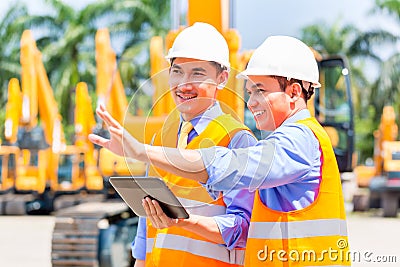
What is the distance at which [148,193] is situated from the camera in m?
1.97

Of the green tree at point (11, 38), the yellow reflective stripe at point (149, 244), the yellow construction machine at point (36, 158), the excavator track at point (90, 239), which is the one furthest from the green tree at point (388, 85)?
the yellow reflective stripe at point (149, 244)

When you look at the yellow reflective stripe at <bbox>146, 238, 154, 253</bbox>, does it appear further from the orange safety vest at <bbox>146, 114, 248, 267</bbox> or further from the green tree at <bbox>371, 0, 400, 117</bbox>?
the green tree at <bbox>371, 0, 400, 117</bbox>

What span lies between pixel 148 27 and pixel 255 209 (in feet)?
90.5

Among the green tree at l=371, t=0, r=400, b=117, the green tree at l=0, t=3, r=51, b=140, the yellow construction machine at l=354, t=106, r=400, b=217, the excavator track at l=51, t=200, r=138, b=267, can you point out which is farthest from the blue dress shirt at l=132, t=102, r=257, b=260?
the green tree at l=0, t=3, r=51, b=140

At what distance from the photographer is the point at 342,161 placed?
780 centimetres

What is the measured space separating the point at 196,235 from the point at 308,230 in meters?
0.41

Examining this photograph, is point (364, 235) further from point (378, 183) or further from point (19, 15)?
point (19, 15)

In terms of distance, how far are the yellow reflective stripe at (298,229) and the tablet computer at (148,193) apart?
251 millimetres

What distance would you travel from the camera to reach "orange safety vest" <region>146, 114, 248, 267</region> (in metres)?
2.28

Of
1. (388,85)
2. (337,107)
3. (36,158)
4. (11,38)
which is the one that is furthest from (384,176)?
(11,38)

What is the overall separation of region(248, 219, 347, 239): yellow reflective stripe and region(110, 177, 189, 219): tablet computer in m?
0.25

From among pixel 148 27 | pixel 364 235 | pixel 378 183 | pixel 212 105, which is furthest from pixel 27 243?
pixel 148 27

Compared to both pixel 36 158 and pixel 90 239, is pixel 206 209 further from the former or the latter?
pixel 36 158

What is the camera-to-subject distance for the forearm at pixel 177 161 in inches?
76.1
